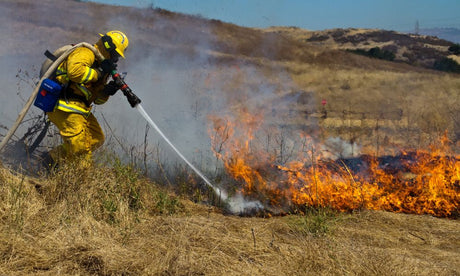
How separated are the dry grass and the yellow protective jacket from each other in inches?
34.7

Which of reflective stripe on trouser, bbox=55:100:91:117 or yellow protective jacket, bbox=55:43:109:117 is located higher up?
yellow protective jacket, bbox=55:43:109:117

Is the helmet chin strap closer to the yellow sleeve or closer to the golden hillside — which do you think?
the yellow sleeve

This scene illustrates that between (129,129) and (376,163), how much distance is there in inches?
167

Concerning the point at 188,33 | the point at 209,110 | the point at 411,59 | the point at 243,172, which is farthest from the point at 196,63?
the point at 411,59

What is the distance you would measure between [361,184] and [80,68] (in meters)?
3.72

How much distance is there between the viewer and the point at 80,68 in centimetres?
441

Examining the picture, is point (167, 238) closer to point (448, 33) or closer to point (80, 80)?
point (80, 80)

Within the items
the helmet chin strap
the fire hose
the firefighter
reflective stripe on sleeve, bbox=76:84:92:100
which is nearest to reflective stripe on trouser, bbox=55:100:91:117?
the firefighter

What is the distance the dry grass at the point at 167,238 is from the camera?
2.89 meters

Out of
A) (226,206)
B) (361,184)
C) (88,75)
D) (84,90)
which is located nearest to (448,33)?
(361,184)

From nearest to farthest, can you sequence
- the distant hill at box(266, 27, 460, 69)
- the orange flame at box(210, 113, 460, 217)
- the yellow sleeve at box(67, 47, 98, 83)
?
the yellow sleeve at box(67, 47, 98, 83) < the orange flame at box(210, 113, 460, 217) < the distant hill at box(266, 27, 460, 69)

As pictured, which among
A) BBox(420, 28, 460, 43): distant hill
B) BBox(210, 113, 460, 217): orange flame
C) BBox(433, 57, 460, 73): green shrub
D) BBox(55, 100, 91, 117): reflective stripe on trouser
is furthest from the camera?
BBox(420, 28, 460, 43): distant hill

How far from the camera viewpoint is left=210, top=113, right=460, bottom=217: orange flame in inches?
200

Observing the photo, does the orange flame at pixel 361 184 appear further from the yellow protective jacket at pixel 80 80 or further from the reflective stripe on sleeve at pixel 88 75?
the reflective stripe on sleeve at pixel 88 75
